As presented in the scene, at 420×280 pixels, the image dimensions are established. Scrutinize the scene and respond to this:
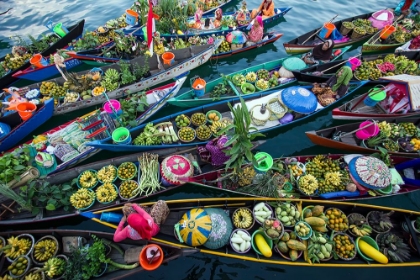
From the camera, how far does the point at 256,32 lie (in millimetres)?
15211

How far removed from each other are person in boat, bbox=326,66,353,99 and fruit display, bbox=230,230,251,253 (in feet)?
30.1

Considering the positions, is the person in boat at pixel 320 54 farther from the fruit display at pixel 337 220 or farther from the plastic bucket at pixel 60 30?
the plastic bucket at pixel 60 30

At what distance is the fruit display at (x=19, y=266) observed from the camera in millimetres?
6695

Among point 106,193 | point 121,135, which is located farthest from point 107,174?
point 121,135

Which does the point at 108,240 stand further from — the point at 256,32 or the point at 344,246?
the point at 256,32

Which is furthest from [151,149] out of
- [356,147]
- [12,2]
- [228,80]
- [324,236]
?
[12,2]

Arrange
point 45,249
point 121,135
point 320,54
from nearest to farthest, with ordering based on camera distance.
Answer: point 45,249 → point 121,135 → point 320,54

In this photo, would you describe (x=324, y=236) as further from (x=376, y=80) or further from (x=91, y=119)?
(x=91, y=119)

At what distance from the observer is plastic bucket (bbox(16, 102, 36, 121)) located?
10.7 metres

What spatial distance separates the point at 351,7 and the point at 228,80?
18.0 meters

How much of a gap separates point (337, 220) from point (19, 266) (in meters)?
10.2

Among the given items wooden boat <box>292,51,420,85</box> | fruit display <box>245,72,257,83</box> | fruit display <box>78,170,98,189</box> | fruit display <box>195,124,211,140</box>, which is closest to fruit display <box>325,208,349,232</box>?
fruit display <box>195,124,211,140</box>

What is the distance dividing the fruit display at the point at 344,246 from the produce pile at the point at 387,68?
9.91 metres

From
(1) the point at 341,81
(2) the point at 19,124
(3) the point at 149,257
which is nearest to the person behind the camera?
(3) the point at 149,257
